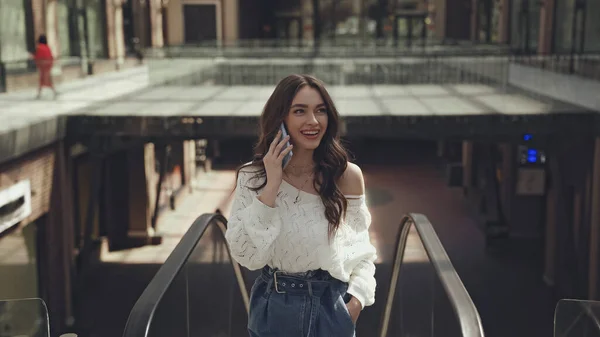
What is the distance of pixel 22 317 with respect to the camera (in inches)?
133

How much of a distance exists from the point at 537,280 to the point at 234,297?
11726 millimetres

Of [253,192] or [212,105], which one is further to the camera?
[212,105]

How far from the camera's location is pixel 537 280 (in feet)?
56.3

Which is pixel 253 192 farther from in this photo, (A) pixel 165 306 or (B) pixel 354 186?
(A) pixel 165 306

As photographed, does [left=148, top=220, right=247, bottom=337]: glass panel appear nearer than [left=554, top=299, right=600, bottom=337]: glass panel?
No

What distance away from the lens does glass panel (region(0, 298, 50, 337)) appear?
3.29 meters

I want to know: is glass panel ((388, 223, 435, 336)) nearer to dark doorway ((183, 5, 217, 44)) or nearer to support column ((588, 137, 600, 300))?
support column ((588, 137, 600, 300))

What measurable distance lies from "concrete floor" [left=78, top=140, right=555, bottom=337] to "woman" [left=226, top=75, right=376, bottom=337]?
491 millimetres

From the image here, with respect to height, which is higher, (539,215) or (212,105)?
(212,105)

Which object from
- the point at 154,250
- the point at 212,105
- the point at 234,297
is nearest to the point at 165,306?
the point at 234,297

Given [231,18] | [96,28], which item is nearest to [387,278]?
[96,28]

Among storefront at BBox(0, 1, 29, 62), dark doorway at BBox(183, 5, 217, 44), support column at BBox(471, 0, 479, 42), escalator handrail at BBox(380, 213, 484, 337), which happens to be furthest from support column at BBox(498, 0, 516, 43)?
escalator handrail at BBox(380, 213, 484, 337)

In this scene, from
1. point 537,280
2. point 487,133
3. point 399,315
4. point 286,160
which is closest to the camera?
point 286,160

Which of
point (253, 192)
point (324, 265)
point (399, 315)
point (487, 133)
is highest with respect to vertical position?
point (253, 192)
